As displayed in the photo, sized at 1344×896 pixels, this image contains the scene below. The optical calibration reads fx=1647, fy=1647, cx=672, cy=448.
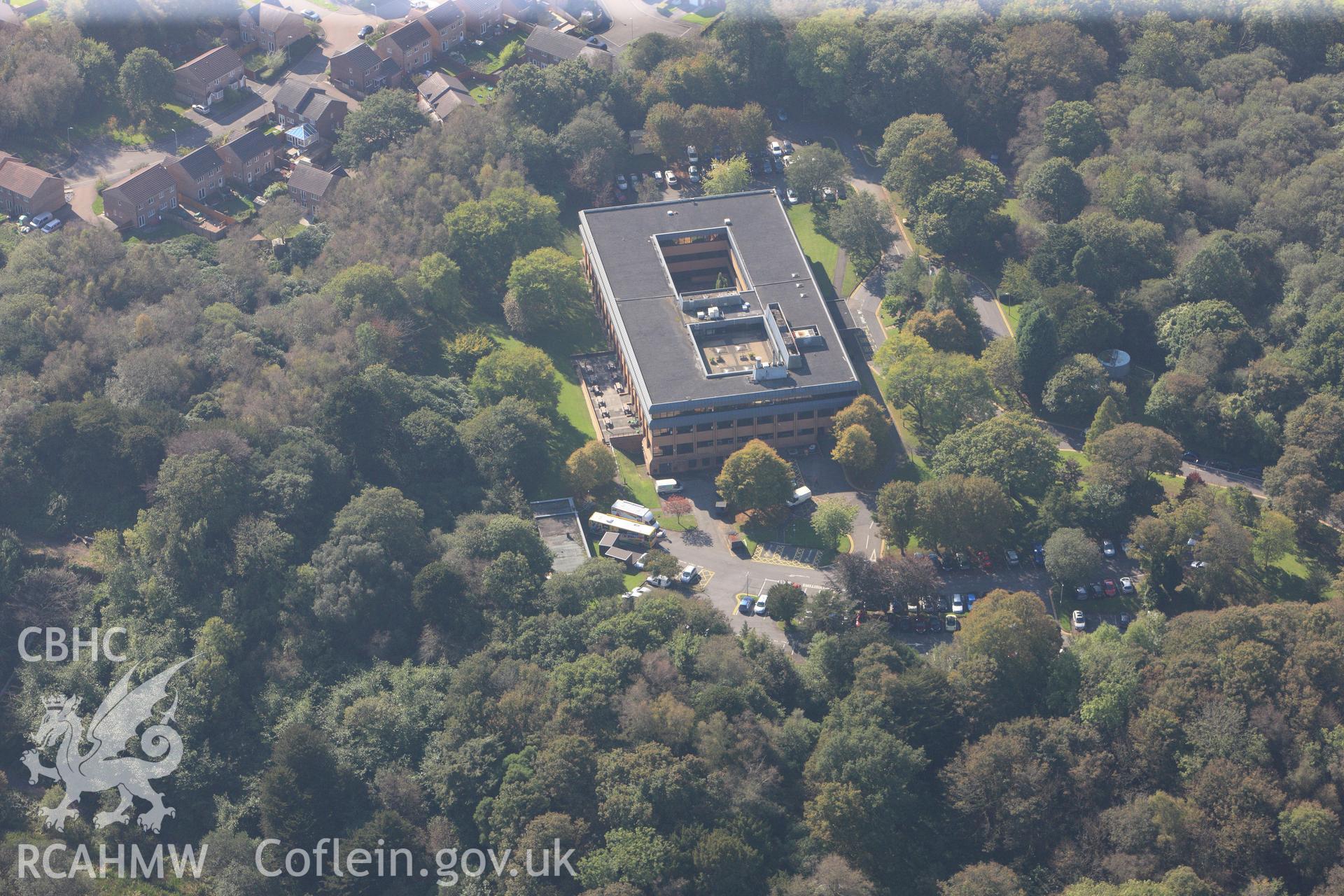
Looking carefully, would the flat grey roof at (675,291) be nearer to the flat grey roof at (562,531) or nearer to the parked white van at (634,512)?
the parked white van at (634,512)

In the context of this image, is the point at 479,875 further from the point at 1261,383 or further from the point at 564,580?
the point at 1261,383

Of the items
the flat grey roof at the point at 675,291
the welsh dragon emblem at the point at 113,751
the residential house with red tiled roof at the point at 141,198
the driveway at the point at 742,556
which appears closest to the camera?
the welsh dragon emblem at the point at 113,751

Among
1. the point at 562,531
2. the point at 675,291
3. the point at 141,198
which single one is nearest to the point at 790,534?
the point at 562,531

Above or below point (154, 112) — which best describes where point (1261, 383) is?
above

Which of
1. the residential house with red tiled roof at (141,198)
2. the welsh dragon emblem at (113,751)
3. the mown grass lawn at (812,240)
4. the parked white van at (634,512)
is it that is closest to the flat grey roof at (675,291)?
the mown grass lawn at (812,240)

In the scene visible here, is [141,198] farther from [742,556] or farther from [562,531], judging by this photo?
[742,556]

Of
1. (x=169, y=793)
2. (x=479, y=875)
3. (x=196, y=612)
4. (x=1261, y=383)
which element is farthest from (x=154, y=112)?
(x=1261, y=383)

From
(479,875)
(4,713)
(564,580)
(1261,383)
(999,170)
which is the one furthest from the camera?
(999,170)
